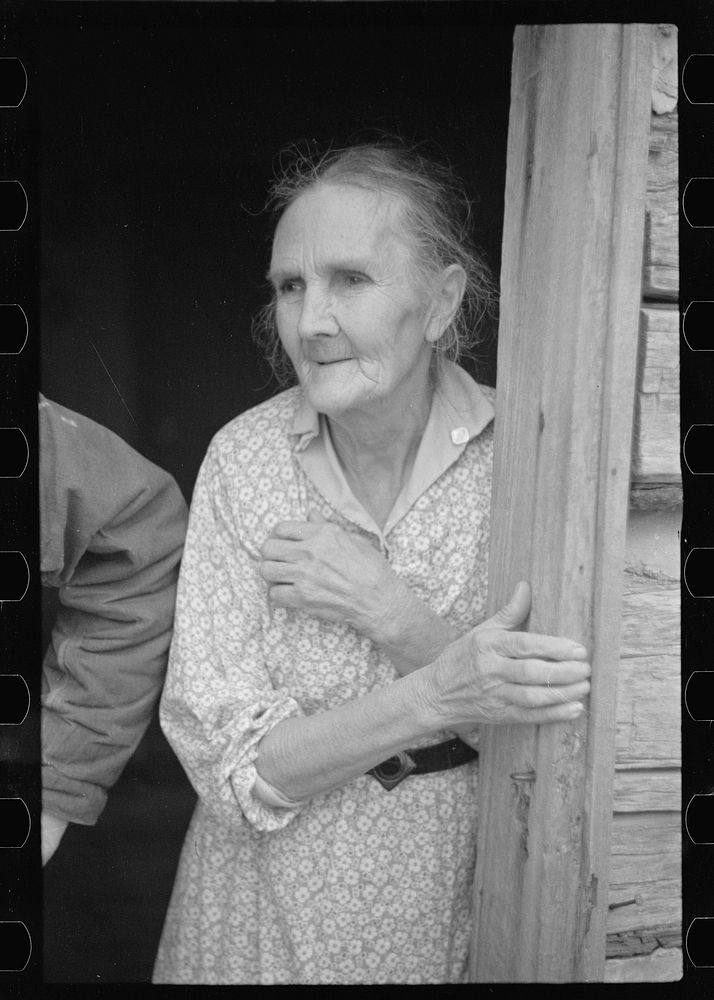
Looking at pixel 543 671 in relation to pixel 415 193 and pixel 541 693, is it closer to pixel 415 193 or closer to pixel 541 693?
pixel 541 693

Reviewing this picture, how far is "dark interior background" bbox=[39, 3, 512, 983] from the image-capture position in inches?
80.7

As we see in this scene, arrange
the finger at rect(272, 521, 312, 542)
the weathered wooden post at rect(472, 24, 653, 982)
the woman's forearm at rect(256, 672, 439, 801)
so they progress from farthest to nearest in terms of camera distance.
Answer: the finger at rect(272, 521, 312, 542), the woman's forearm at rect(256, 672, 439, 801), the weathered wooden post at rect(472, 24, 653, 982)

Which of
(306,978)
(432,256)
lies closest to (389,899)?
(306,978)

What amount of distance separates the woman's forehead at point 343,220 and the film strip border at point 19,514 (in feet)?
1.65

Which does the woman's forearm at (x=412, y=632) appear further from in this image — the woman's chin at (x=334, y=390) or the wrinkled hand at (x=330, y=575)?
the woman's chin at (x=334, y=390)

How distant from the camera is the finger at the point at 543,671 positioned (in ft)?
6.40

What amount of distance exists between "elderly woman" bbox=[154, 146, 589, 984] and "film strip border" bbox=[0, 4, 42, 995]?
282mm

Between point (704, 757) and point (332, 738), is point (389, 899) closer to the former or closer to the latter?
point (332, 738)

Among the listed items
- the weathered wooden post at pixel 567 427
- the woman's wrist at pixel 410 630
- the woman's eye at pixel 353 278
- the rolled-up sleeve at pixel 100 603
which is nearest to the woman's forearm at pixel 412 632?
the woman's wrist at pixel 410 630

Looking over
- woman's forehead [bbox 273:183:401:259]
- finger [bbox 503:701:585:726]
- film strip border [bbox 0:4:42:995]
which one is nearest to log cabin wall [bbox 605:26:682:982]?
finger [bbox 503:701:585:726]

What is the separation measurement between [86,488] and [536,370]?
0.87 metres

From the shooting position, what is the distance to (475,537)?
7.02 feet

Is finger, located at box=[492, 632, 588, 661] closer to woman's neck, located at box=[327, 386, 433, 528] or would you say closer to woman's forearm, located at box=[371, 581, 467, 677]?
woman's forearm, located at box=[371, 581, 467, 677]

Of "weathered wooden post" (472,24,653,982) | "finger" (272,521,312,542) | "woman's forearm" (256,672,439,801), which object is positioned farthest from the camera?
"finger" (272,521,312,542)
